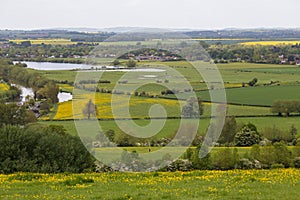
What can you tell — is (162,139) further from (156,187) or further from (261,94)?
(261,94)

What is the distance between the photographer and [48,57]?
475 ft

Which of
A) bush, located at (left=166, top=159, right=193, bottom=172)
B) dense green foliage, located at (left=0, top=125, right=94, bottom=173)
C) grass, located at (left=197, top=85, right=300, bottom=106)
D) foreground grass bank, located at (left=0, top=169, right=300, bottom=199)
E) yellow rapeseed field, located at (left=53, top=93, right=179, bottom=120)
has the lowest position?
grass, located at (left=197, top=85, right=300, bottom=106)

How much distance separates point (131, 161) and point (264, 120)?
101 ft

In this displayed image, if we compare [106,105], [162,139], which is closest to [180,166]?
Answer: [162,139]

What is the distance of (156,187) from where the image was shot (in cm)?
1340

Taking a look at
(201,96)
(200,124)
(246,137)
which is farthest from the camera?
(201,96)

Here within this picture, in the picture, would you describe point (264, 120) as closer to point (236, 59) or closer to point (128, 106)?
point (128, 106)

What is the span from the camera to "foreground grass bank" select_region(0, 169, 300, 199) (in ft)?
39.4

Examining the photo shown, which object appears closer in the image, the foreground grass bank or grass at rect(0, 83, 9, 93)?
the foreground grass bank

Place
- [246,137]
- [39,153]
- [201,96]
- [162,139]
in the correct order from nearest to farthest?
[39,153]
[162,139]
[246,137]
[201,96]

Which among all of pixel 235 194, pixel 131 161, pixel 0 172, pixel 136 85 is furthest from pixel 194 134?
pixel 136 85

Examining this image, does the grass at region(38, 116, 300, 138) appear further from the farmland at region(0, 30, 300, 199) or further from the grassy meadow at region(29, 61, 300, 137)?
the farmland at region(0, 30, 300, 199)

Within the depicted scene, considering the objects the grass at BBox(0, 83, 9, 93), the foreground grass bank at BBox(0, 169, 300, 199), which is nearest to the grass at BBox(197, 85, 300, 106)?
the grass at BBox(0, 83, 9, 93)

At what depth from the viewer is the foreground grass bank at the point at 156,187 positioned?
39.4ft
